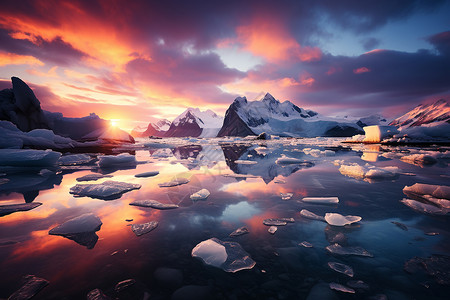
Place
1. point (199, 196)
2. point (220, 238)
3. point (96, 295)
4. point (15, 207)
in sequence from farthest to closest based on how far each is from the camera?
point (199, 196)
point (15, 207)
point (220, 238)
point (96, 295)

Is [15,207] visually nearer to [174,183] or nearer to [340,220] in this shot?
[174,183]

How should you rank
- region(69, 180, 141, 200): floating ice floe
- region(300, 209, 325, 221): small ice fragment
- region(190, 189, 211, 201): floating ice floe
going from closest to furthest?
region(300, 209, 325, 221): small ice fragment, region(190, 189, 211, 201): floating ice floe, region(69, 180, 141, 200): floating ice floe

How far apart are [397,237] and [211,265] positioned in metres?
2.56

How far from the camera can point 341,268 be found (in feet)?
6.48

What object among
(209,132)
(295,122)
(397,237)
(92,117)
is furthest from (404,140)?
(209,132)

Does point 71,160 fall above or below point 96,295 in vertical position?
below

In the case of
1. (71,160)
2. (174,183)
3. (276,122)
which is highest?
(276,122)

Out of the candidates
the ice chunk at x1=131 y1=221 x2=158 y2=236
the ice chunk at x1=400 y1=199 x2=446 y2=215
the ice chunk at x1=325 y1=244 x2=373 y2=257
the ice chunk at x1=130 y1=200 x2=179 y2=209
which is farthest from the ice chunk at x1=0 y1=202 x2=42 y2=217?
the ice chunk at x1=400 y1=199 x2=446 y2=215

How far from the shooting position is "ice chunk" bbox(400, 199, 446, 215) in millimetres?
3296

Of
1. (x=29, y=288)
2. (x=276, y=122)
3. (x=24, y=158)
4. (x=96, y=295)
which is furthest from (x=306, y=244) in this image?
(x=276, y=122)

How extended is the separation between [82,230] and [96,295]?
154 centimetres

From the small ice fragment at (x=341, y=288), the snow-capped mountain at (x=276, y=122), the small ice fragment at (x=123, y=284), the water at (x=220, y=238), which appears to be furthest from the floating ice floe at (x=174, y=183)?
the snow-capped mountain at (x=276, y=122)

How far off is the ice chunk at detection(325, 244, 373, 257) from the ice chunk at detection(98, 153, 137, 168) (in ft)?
29.8

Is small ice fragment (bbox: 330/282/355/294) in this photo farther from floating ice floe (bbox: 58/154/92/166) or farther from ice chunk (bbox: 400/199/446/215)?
floating ice floe (bbox: 58/154/92/166)
